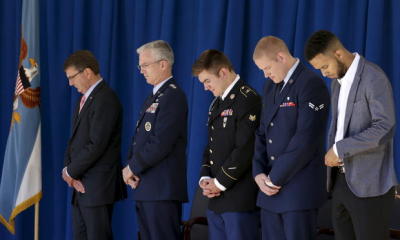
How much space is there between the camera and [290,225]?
2.77 m

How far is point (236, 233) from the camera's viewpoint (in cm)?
308

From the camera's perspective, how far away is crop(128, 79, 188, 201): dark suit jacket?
11.1 feet

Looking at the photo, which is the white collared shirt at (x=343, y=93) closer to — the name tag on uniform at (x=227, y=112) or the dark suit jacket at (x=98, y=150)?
the name tag on uniform at (x=227, y=112)

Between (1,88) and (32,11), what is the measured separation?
911 millimetres

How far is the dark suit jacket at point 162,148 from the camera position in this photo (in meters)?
3.39

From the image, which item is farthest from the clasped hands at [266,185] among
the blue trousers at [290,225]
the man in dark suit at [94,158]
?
the man in dark suit at [94,158]

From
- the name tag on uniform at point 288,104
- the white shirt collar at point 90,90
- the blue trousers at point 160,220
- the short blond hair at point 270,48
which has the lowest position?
the blue trousers at point 160,220

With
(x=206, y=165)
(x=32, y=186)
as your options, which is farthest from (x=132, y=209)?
(x=206, y=165)

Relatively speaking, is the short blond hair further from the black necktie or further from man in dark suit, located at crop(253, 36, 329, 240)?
the black necktie

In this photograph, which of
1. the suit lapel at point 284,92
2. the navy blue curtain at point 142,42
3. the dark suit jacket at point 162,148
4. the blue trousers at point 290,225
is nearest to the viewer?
the blue trousers at point 290,225

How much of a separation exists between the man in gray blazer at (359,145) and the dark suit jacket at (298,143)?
0.41 feet

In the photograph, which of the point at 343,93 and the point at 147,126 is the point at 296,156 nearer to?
the point at 343,93

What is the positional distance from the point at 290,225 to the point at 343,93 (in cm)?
66

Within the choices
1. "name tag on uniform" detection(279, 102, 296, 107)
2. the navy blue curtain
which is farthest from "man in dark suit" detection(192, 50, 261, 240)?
the navy blue curtain
